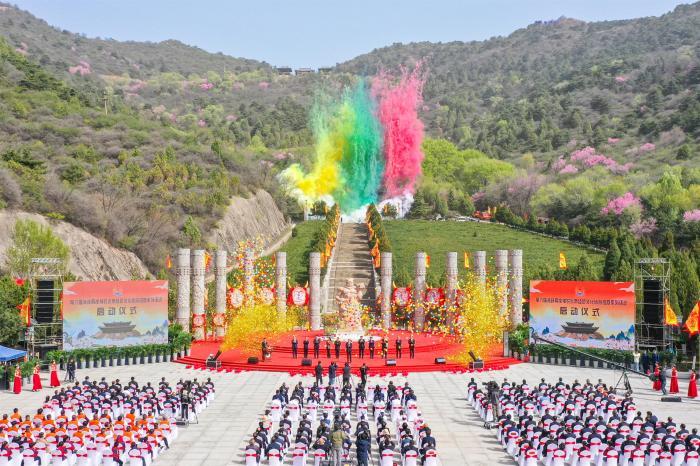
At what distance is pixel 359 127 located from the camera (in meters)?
114

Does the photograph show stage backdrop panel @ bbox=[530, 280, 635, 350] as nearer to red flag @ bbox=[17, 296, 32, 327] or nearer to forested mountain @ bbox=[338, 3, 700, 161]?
red flag @ bbox=[17, 296, 32, 327]

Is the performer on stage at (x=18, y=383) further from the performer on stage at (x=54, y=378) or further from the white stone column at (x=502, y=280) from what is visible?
the white stone column at (x=502, y=280)

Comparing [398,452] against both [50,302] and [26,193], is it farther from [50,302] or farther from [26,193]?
[26,193]

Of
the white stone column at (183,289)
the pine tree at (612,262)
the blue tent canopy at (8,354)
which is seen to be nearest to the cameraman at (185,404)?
the blue tent canopy at (8,354)

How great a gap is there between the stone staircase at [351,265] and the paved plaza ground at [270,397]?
20.5m

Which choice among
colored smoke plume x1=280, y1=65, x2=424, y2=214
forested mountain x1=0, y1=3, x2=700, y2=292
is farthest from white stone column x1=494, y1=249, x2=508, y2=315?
colored smoke plume x1=280, y1=65, x2=424, y2=214

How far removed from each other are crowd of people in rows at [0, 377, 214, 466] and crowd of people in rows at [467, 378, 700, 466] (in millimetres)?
9344

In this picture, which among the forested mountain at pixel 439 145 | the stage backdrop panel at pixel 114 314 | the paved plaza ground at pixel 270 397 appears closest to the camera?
the paved plaza ground at pixel 270 397

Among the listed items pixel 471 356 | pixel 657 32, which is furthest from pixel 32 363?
pixel 657 32

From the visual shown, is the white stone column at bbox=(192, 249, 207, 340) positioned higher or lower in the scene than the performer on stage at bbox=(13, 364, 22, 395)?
higher

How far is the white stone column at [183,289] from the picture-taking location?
1681 inches

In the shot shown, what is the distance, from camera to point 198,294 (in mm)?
43719

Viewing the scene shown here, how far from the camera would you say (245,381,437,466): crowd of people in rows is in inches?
788

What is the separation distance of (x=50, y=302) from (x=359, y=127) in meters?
80.9
